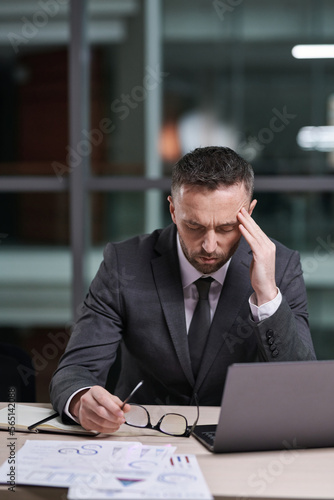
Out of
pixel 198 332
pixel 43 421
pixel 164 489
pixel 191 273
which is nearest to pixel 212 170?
pixel 191 273

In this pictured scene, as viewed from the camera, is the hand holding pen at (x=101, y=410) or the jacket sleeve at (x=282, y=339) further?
the jacket sleeve at (x=282, y=339)

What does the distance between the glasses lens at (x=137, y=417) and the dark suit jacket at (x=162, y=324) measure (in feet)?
0.82

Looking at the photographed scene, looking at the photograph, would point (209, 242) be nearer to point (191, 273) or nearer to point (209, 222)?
point (209, 222)

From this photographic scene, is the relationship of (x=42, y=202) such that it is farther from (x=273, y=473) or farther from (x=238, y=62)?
(x=273, y=473)

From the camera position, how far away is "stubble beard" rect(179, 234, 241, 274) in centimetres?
173

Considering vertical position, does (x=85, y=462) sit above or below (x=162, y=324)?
below

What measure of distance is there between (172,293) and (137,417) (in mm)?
498

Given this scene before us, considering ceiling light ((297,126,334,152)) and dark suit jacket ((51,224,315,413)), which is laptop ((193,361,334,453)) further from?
ceiling light ((297,126,334,152))

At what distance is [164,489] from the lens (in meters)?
1.07

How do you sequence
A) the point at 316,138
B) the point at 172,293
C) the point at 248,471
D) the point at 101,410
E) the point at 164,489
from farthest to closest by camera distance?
the point at 316,138
the point at 172,293
the point at 101,410
the point at 248,471
the point at 164,489

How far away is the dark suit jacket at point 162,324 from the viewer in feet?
5.91

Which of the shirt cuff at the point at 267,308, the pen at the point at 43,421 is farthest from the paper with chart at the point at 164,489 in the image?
the shirt cuff at the point at 267,308

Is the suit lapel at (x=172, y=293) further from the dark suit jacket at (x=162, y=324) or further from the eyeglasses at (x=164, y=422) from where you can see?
the eyeglasses at (x=164, y=422)

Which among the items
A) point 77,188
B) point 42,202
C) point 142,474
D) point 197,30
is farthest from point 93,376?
point 197,30
